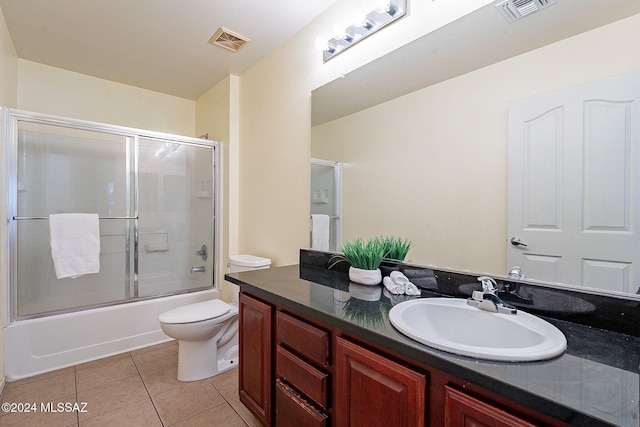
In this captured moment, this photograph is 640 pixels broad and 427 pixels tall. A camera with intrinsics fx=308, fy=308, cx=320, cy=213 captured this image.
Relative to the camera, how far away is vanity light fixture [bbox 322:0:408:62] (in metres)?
1.50

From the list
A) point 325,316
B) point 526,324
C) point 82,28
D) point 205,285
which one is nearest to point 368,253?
point 325,316

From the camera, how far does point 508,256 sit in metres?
1.12

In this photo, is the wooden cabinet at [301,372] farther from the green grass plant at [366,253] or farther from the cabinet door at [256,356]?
Result: the green grass plant at [366,253]

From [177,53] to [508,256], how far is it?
2.70 metres

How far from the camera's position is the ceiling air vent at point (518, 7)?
1.06 metres

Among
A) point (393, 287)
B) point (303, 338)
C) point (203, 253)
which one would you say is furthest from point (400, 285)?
point (203, 253)

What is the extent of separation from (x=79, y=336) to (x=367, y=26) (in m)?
2.87

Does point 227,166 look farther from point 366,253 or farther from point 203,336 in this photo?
point 366,253

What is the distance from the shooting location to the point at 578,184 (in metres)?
0.97

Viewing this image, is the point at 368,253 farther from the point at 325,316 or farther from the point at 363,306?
the point at 325,316

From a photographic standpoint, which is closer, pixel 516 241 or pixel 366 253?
pixel 516 241

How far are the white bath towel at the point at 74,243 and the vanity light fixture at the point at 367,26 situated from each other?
218 cm

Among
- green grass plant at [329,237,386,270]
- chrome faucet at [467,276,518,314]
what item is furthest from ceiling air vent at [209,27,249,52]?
chrome faucet at [467,276,518,314]

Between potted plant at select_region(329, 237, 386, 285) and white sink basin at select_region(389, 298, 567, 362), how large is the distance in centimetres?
34
